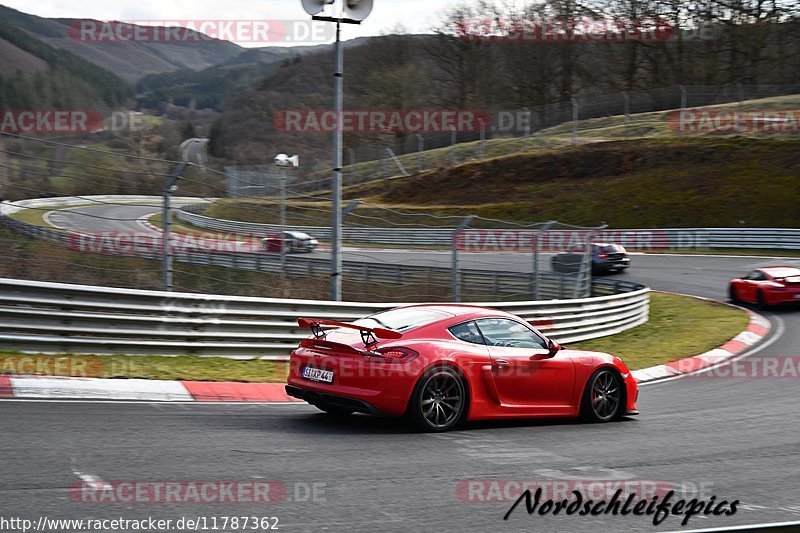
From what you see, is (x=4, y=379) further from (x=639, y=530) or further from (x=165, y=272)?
(x=639, y=530)

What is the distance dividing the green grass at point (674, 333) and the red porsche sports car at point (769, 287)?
0.71 metres

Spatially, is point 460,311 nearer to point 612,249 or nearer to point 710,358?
point 710,358

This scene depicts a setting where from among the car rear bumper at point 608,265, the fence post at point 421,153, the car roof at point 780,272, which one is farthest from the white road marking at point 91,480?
the fence post at point 421,153

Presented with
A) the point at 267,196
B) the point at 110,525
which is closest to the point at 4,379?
the point at 110,525

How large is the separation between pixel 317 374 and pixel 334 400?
34 centimetres

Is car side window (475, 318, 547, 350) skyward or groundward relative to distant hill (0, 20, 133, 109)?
groundward

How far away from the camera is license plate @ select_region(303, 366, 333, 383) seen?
25.0 ft

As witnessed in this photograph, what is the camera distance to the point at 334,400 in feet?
24.7

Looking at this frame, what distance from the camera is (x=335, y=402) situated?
7.52m

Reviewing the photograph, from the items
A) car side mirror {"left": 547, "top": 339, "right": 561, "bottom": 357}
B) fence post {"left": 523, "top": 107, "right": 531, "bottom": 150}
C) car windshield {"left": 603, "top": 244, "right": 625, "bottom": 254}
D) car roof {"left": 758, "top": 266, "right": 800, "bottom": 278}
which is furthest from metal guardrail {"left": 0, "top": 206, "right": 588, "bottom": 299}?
fence post {"left": 523, "top": 107, "right": 531, "bottom": 150}

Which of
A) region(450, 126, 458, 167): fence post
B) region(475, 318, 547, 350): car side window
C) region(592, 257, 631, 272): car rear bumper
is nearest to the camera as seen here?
region(475, 318, 547, 350): car side window

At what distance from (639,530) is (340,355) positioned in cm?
326

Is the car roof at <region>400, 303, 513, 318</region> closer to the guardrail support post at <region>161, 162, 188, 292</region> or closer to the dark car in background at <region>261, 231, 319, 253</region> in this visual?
the guardrail support post at <region>161, 162, 188, 292</region>

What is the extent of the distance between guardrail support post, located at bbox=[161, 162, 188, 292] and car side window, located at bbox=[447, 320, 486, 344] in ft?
14.0
